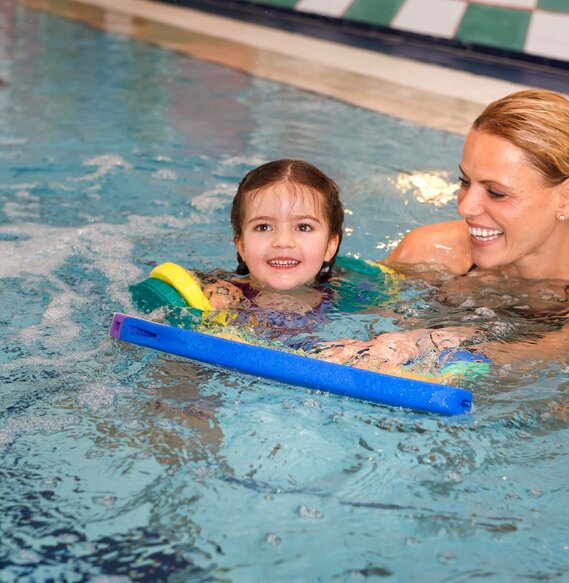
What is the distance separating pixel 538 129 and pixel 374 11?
6861 mm

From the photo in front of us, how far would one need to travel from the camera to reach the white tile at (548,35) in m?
7.97

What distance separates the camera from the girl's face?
3092mm

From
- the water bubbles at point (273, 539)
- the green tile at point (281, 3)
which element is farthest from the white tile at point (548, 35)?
the water bubbles at point (273, 539)

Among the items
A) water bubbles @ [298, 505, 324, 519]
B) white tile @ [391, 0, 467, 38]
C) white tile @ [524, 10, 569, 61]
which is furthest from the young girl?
white tile @ [391, 0, 467, 38]

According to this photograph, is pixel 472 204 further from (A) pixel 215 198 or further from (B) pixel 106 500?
(A) pixel 215 198

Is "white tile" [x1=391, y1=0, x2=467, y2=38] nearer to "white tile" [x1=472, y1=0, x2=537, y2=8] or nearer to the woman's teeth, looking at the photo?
"white tile" [x1=472, y1=0, x2=537, y2=8]

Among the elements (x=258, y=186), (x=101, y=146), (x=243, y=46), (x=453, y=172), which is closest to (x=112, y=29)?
(x=243, y=46)

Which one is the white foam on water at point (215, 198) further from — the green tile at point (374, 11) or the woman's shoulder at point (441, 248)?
the green tile at point (374, 11)

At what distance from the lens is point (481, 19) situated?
8664 mm

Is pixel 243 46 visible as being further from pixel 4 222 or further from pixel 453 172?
pixel 4 222

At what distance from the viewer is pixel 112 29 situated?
30.6 ft

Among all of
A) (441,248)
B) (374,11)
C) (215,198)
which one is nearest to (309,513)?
(441,248)

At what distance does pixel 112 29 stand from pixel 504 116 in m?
6.92

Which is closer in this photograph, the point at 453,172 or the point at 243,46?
the point at 453,172
